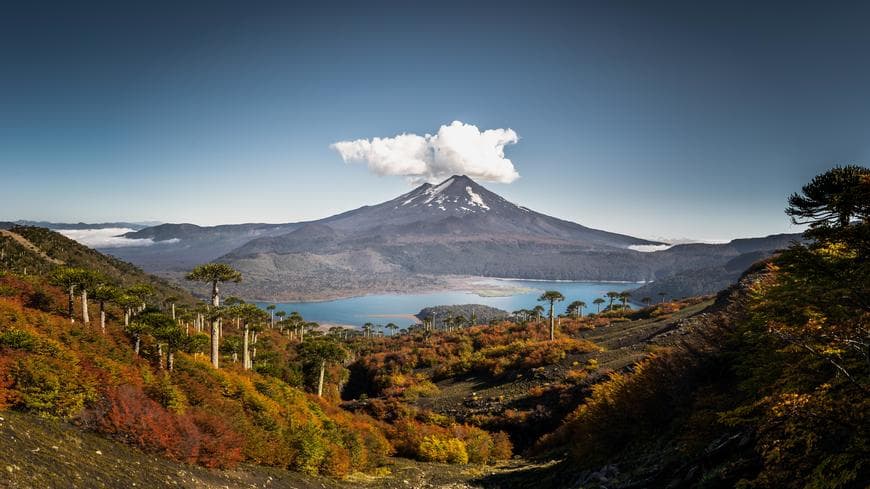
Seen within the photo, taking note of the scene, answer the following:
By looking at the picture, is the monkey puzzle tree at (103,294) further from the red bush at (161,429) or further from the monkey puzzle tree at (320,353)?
the red bush at (161,429)

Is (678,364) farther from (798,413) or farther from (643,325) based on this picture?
(643,325)

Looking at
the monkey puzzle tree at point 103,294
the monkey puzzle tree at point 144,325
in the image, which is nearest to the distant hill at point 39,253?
the monkey puzzle tree at point 103,294

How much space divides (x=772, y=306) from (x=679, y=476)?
5.79 metres

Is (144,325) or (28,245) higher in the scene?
(28,245)

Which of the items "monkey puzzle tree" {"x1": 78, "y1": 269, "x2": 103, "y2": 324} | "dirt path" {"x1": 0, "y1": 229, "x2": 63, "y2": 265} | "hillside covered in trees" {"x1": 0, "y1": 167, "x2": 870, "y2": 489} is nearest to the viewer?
"hillside covered in trees" {"x1": 0, "y1": 167, "x2": 870, "y2": 489}

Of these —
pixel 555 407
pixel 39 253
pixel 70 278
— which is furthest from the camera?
pixel 39 253

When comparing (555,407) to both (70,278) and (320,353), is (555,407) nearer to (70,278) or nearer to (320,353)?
(320,353)

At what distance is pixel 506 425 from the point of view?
98.6ft

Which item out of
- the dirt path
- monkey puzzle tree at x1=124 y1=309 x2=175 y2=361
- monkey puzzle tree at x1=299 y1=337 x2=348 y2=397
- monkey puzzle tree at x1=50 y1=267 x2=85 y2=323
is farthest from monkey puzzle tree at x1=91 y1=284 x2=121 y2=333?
the dirt path

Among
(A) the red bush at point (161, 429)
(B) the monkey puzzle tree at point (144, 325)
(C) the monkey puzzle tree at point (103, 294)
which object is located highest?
(C) the monkey puzzle tree at point (103, 294)

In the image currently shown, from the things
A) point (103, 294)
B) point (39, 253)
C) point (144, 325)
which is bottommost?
point (144, 325)

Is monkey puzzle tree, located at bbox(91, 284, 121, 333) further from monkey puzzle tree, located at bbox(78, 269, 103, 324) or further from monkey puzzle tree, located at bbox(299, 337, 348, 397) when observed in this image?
monkey puzzle tree, located at bbox(299, 337, 348, 397)

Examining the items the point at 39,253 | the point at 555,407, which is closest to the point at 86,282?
the point at 555,407

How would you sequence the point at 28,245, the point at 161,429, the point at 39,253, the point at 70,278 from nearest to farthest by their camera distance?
the point at 161,429 → the point at 70,278 → the point at 39,253 → the point at 28,245
